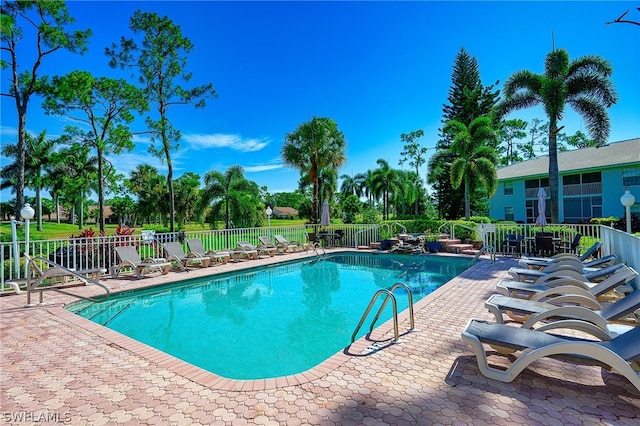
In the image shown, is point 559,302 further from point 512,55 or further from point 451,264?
point 512,55

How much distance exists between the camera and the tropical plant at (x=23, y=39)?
1190 cm

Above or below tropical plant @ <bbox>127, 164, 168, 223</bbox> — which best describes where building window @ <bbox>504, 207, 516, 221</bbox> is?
below

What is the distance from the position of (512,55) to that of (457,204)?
16.9 m

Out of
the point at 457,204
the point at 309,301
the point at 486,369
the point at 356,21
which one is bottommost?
the point at 309,301

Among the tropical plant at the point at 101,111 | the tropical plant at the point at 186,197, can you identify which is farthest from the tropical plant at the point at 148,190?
the tropical plant at the point at 101,111

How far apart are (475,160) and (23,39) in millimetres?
24658

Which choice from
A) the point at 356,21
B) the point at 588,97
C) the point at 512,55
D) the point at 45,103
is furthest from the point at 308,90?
the point at 588,97

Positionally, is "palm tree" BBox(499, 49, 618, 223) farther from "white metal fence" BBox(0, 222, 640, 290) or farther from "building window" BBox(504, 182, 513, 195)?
"building window" BBox(504, 182, 513, 195)

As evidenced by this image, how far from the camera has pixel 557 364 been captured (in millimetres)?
3559

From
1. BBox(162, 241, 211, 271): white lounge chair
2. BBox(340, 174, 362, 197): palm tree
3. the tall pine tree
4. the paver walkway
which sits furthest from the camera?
BBox(340, 174, 362, 197): palm tree

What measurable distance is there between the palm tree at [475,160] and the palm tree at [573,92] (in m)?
5.43

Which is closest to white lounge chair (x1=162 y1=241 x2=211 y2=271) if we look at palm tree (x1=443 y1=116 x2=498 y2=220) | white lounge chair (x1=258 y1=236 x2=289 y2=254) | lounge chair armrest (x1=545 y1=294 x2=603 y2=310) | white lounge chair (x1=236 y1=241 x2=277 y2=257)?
white lounge chair (x1=236 y1=241 x2=277 y2=257)

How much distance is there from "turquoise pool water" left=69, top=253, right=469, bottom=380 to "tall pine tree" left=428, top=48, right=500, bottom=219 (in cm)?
2402

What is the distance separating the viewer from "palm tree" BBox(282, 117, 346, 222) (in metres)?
20.2
